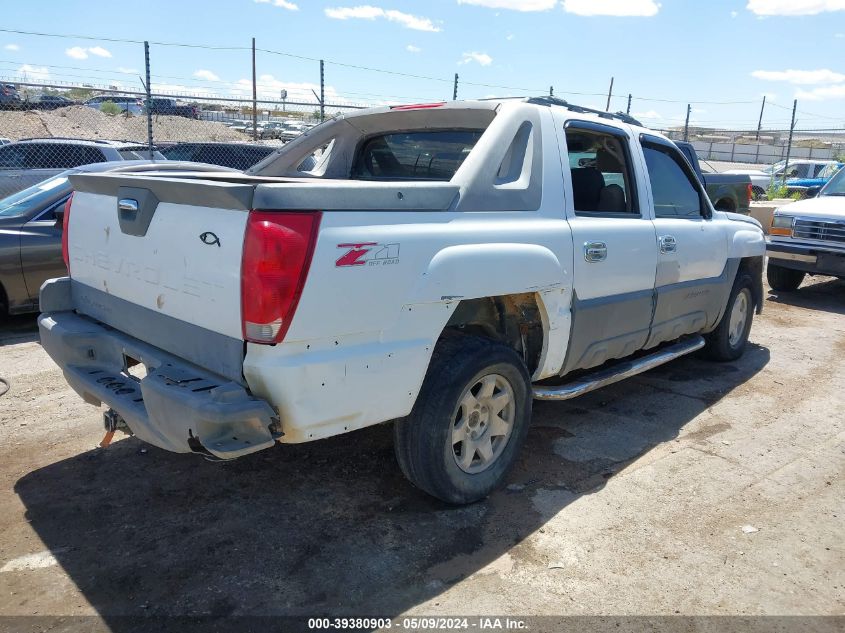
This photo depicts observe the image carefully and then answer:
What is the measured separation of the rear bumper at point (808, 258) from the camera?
8.98m

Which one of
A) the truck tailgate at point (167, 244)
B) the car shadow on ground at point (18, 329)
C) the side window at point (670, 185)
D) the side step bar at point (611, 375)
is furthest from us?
the car shadow on ground at point (18, 329)

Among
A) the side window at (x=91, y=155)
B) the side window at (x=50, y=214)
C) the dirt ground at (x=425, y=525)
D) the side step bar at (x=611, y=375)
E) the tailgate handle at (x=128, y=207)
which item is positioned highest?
the side window at (x=91, y=155)

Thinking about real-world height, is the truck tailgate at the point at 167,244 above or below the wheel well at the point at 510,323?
above

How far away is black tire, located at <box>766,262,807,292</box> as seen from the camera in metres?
10.1

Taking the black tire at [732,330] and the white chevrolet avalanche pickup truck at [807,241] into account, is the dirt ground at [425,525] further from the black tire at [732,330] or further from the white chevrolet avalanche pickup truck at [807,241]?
the white chevrolet avalanche pickup truck at [807,241]

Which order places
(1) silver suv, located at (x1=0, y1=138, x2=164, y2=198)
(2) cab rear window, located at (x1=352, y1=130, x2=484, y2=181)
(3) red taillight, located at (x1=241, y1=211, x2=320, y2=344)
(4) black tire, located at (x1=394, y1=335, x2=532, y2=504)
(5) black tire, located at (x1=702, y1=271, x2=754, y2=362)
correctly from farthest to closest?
1. (1) silver suv, located at (x1=0, y1=138, x2=164, y2=198)
2. (5) black tire, located at (x1=702, y1=271, x2=754, y2=362)
3. (2) cab rear window, located at (x1=352, y1=130, x2=484, y2=181)
4. (4) black tire, located at (x1=394, y1=335, x2=532, y2=504)
5. (3) red taillight, located at (x1=241, y1=211, x2=320, y2=344)

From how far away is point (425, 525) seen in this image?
11.1ft

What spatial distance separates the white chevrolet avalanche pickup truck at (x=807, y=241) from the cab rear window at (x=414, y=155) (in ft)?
23.0

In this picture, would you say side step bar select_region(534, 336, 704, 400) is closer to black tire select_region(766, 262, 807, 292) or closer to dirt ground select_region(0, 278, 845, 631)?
dirt ground select_region(0, 278, 845, 631)

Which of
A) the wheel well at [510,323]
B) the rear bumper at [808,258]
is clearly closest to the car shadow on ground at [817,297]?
the rear bumper at [808,258]

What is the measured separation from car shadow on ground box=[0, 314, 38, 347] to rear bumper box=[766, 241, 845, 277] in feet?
29.8

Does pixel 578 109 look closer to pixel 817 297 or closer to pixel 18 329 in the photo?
pixel 18 329

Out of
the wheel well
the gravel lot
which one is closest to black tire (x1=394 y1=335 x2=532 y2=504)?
the wheel well

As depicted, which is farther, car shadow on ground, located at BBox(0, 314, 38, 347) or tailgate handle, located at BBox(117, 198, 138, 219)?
car shadow on ground, located at BBox(0, 314, 38, 347)
